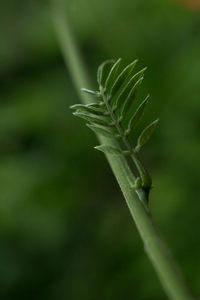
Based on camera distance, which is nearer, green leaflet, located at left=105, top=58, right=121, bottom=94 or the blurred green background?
green leaflet, located at left=105, top=58, right=121, bottom=94

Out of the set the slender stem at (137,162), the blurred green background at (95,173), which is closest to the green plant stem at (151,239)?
the slender stem at (137,162)

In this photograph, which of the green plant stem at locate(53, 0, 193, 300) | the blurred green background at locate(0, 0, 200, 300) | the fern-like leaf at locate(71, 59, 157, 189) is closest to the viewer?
the green plant stem at locate(53, 0, 193, 300)

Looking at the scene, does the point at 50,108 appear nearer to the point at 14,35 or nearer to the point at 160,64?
the point at 160,64

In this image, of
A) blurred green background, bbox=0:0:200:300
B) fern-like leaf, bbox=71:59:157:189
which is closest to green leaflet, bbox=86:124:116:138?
fern-like leaf, bbox=71:59:157:189

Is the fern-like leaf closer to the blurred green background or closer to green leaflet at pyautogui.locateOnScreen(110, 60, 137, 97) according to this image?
green leaflet at pyautogui.locateOnScreen(110, 60, 137, 97)

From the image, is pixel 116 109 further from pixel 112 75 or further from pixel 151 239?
pixel 151 239

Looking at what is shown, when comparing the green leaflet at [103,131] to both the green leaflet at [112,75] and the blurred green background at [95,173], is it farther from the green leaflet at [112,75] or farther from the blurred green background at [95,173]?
the blurred green background at [95,173]
